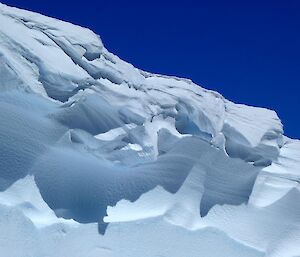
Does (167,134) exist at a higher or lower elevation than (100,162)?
higher

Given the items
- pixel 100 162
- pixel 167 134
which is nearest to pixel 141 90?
pixel 167 134

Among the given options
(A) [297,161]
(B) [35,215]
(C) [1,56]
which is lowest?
(B) [35,215]

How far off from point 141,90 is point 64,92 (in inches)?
37.0

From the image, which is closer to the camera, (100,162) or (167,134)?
(100,162)

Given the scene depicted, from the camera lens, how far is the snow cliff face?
13.4 ft

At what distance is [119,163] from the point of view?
453 cm

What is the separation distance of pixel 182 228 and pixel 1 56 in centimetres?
213

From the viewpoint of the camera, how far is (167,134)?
483 cm

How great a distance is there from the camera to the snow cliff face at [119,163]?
4.08 meters

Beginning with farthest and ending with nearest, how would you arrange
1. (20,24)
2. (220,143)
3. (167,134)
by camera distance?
1. (220,143)
2. (167,134)
3. (20,24)

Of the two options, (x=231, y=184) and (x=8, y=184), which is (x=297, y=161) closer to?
(x=231, y=184)

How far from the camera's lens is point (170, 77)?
18.4ft

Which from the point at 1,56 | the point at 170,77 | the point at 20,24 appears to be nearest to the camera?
the point at 1,56

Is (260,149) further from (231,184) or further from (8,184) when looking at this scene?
(8,184)
